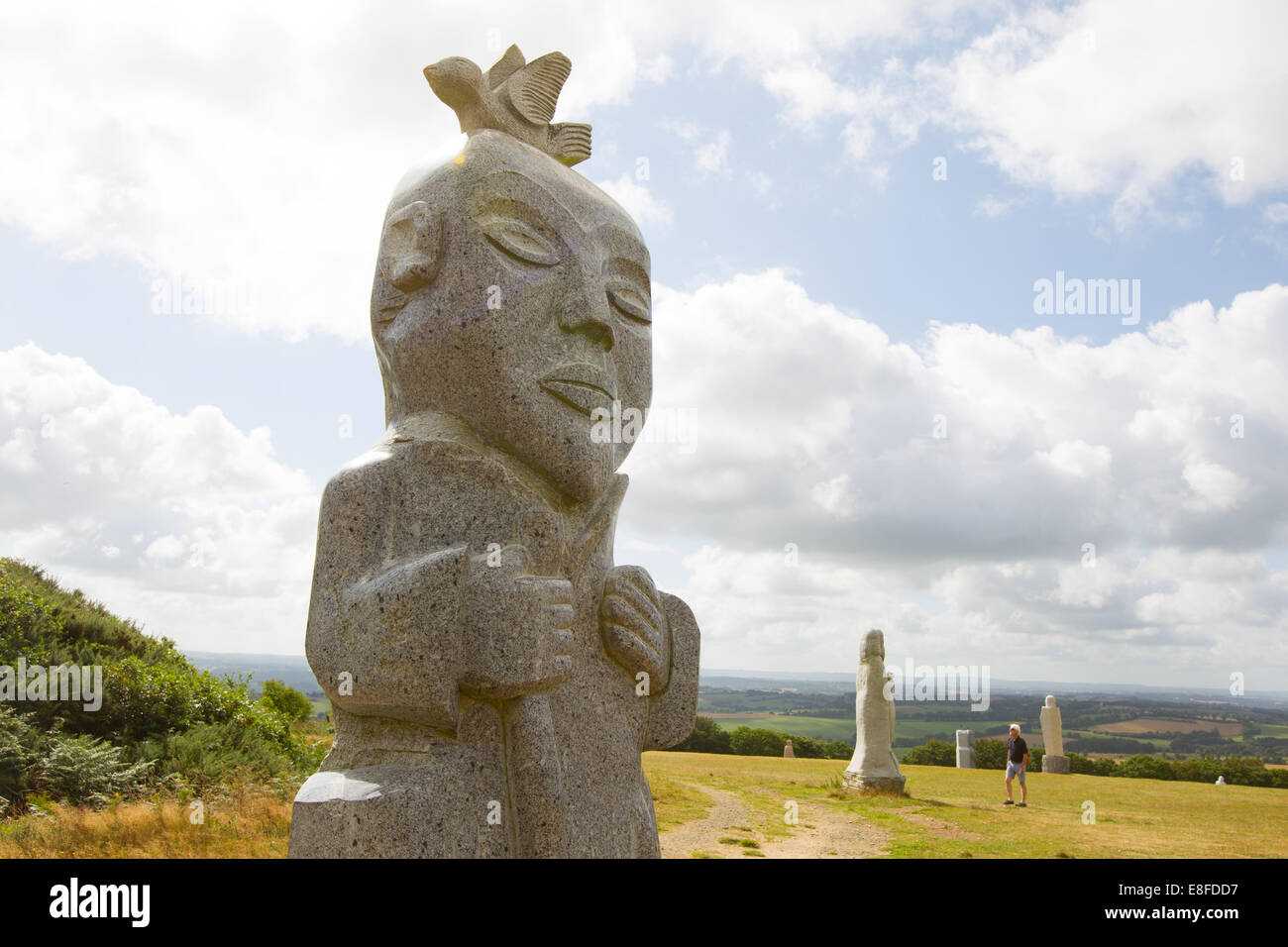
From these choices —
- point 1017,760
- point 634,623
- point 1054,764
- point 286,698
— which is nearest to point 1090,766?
point 1054,764

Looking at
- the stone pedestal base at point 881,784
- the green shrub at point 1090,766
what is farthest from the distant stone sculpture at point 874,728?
the green shrub at point 1090,766

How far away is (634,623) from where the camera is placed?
4.53 meters

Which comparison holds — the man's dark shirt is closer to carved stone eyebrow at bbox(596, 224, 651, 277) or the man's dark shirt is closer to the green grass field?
the green grass field

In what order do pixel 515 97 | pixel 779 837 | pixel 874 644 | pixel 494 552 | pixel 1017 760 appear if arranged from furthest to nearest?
pixel 874 644
pixel 1017 760
pixel 779 837
pixel 515 97
pixel 494 552

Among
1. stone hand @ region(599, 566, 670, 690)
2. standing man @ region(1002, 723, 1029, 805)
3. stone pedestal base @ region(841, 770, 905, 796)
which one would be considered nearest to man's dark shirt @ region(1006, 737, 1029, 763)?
standing man @ region(1002, 723, 1029, 805)

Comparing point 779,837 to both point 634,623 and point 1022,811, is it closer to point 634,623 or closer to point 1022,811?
point 1022,811

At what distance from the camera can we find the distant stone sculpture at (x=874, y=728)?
15977mm

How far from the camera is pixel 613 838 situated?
14.0ft

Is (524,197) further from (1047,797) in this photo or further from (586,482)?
(1047,797)

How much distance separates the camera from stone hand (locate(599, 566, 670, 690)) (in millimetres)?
4500

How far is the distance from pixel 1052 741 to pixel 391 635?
71.0 ft

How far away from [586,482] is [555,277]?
1074 mm

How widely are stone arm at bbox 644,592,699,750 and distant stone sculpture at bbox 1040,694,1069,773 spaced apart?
18.7 m

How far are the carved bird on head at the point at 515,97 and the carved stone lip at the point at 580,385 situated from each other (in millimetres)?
1656
